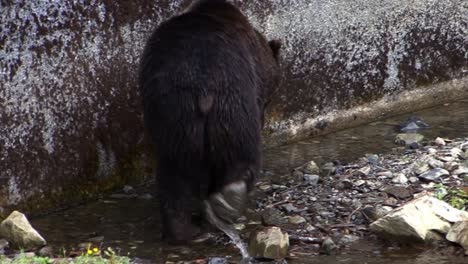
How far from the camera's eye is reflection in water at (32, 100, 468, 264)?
5.34 m

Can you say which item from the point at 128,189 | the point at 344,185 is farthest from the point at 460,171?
the point at 128,189

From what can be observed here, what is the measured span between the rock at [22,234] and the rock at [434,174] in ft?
7.08

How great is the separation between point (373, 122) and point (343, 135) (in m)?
0.40

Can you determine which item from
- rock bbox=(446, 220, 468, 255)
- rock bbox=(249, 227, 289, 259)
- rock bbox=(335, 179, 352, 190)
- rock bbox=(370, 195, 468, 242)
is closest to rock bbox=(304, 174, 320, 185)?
rock bbox=(335, 179, 352, 190)

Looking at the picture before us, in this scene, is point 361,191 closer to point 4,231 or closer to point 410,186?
point 410,186

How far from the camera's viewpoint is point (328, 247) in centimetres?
537

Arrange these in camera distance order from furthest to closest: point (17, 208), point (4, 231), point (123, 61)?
point (123, 61)
point (17, 208)
point (4, 231)

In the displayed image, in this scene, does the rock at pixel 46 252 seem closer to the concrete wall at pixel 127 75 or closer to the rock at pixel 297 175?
the concrete wall at pixel 127 75

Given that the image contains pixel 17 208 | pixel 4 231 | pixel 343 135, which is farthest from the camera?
pixel 343 135

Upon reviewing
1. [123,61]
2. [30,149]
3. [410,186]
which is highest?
[123,61]

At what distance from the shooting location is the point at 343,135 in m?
7.51

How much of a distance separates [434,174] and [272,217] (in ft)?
3.30

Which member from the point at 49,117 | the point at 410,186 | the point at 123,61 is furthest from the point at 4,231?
the point at 410,186

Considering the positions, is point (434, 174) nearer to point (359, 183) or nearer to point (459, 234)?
point (359, 183)
